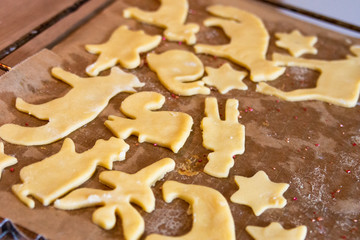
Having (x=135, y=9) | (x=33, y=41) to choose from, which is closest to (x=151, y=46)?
(x=135, y=9)

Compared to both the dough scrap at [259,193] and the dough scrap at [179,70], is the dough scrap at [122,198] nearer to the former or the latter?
the dough scrap at [259,193]

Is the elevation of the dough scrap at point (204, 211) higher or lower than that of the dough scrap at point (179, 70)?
lower

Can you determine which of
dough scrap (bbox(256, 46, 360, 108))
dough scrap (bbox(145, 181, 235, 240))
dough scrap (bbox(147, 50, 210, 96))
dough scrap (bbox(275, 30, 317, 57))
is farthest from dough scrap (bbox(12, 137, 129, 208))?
dough scrap (bbox(275, 30, 317, 57))

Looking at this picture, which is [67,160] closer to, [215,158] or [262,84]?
[215,158]

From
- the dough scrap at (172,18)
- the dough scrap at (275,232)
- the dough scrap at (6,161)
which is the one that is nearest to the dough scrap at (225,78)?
the dough scrap at (172,18)

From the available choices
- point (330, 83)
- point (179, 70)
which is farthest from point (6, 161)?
point (330, 83)

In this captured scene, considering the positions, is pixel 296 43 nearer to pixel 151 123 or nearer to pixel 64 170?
pixel 151 123
